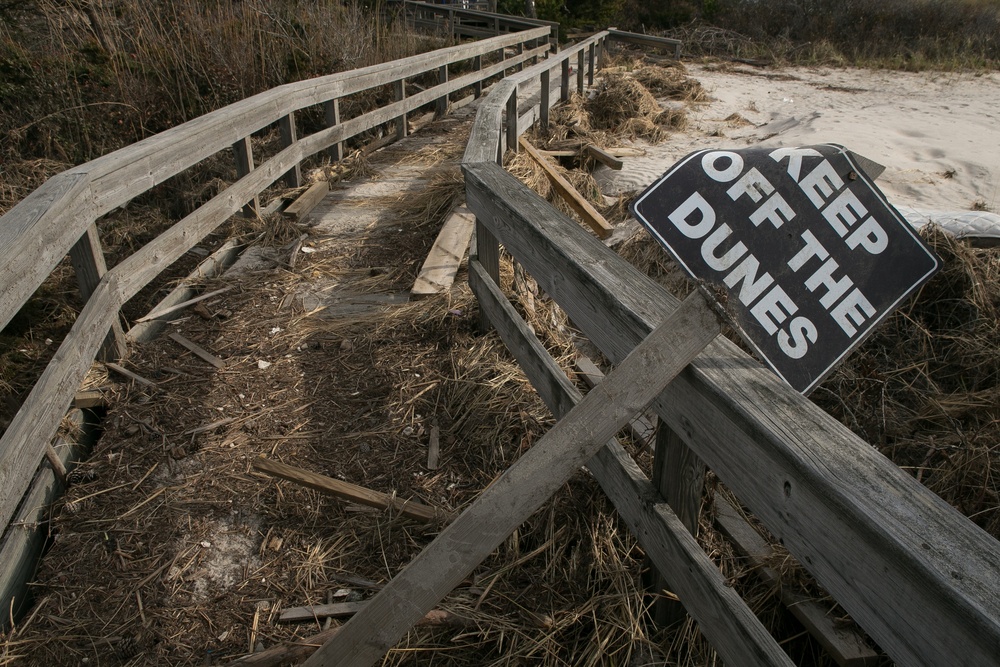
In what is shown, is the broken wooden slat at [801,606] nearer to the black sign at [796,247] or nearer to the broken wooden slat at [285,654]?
the black sign at [796,247]

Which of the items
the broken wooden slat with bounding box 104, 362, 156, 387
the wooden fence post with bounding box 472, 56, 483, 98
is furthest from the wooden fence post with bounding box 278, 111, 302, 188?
the wooden fence post with bounding box 472, 56, 483, 98

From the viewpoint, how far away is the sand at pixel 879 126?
7535mm

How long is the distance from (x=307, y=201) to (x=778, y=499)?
5177mm

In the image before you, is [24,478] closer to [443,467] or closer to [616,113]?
[443,467]

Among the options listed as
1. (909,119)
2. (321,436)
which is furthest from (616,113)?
(321,436)

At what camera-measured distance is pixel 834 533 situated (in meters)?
1.29

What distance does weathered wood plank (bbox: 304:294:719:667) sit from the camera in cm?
147

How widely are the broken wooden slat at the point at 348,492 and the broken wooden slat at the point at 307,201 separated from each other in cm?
335

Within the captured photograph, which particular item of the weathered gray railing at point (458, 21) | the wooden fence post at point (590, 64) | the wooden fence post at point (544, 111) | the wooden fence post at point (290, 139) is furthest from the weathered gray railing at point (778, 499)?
the weathered gray railing at point (458, 21)

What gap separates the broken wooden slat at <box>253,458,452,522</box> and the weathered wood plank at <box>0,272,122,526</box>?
0.79m

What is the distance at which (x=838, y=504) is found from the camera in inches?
49.3

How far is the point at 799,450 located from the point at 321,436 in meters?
2.26

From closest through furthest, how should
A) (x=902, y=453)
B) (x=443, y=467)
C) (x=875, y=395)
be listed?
(x=443, y=467), (x=902, y=453), (x=875, y=395)

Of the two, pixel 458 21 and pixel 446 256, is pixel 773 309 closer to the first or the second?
pixel 446 256
